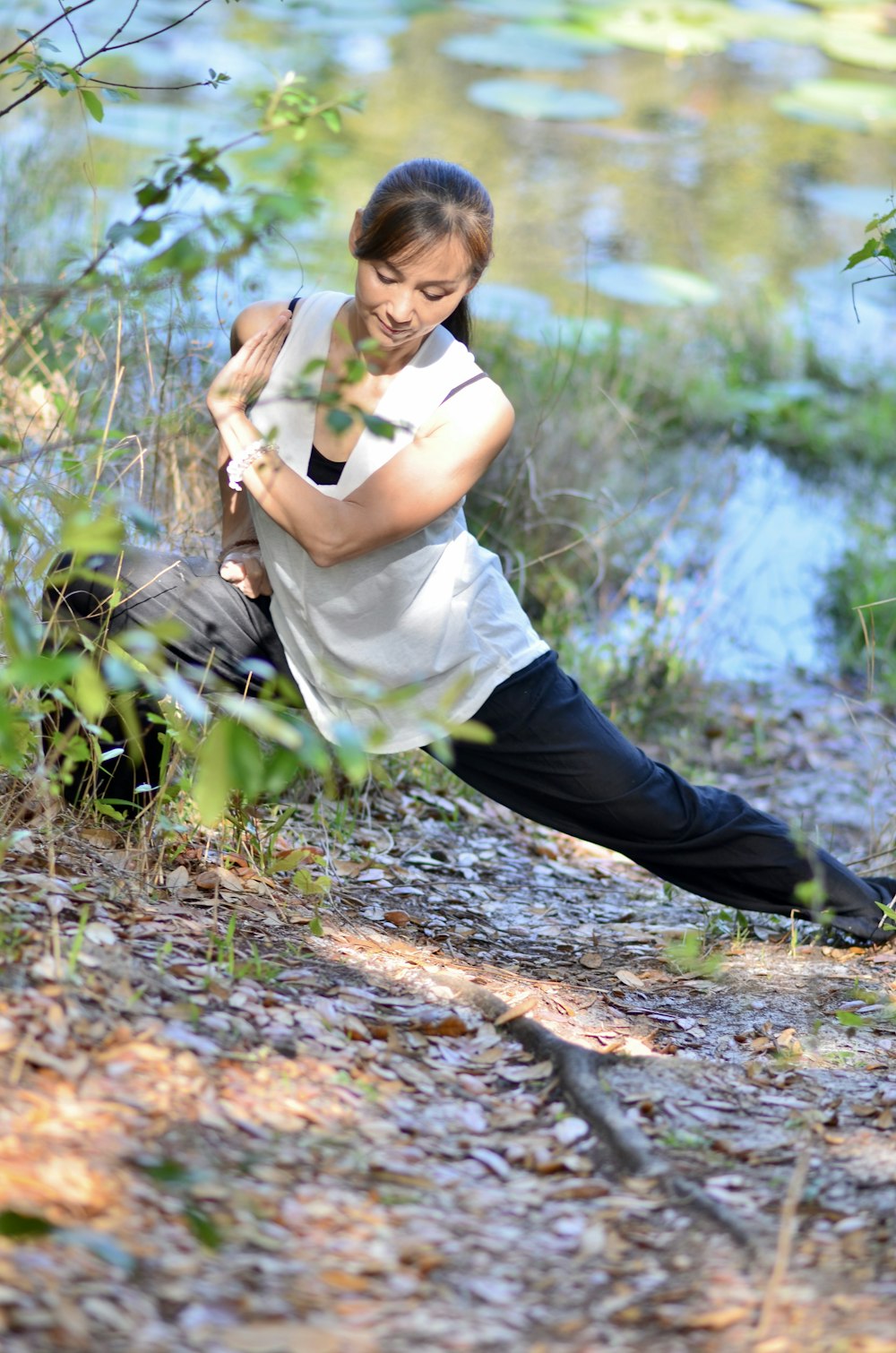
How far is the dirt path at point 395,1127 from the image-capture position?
1562mm

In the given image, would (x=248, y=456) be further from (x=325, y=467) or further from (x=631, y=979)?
(x=631, y=979)

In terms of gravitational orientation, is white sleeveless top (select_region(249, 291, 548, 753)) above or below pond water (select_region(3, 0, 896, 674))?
above

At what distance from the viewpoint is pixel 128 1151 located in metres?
1.71

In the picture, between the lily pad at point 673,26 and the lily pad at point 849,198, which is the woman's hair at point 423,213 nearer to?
the lily pad at point 849,198

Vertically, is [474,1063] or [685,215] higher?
[474,1063]

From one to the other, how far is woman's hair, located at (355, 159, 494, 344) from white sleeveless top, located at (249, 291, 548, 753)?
0.21 meters

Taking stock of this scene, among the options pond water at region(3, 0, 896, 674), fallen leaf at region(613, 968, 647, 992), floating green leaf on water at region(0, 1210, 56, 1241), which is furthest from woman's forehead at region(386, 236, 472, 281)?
pond water at region(3, 0, 896, 674)

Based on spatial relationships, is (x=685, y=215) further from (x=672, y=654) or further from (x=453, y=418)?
(x=453, y=418)

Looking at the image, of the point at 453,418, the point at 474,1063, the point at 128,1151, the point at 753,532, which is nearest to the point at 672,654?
the point at 753,532

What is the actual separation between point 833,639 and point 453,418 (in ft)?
11.9

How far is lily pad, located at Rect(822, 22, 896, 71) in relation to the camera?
1272cm

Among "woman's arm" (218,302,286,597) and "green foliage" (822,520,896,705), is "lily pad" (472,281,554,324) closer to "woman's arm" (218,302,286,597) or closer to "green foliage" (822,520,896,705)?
"green foliage" (822,520,896,705)

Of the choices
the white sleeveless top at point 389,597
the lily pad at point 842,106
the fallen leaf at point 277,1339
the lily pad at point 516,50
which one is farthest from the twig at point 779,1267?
the lily pad at point 516,50

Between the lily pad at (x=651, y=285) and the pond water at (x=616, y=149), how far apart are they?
0.02 meters
